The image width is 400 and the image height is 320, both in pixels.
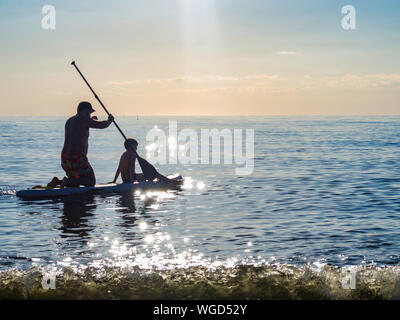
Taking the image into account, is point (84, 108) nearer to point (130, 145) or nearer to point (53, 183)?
point (130, 145)

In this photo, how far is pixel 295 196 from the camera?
1652 centimetres

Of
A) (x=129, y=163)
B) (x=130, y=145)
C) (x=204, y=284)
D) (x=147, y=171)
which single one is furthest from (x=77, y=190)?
(x=204, y=284)

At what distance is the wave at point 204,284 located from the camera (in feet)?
22.7

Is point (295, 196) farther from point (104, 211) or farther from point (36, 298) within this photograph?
point (36, 298)

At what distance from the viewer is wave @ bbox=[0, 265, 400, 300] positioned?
693 centimetres

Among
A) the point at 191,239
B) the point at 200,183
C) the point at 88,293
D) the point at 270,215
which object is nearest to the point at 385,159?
the point at 200,183

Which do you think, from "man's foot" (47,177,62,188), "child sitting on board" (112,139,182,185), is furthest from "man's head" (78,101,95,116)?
"man's foot" (47,177,62,188)

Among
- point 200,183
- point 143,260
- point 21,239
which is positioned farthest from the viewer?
point 200,183

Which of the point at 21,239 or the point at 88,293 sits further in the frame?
the point at 21,239

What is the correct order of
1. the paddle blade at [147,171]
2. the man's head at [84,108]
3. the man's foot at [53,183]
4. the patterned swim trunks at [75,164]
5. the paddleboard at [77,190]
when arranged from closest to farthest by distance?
the man's head at [84,108], the patterned swim trunks at [75,164], the paddleboard at [77,190], the man's foot at [53,183], the paddle blade at [147,171]

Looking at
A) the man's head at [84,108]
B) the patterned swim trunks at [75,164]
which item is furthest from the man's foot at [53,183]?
the man's head at [84,108]

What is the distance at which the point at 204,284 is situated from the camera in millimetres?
7312

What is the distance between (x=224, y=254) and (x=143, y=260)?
143 centimetres

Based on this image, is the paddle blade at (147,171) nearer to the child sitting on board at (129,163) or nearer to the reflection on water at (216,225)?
the child sitting on board at (129,163)
